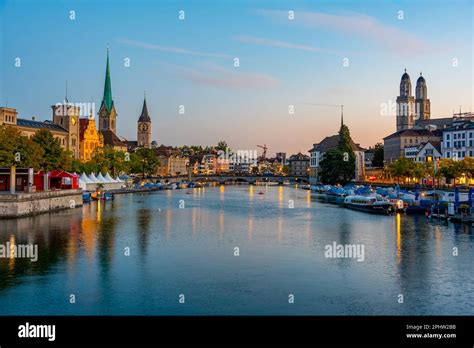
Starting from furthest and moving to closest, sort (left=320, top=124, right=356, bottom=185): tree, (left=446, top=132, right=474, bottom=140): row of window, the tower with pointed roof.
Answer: the tower with pointed roof < (left=320, top=124, right=356, bottom=185): tree < (left=446, top=132, right=474, bottom=140): row of window

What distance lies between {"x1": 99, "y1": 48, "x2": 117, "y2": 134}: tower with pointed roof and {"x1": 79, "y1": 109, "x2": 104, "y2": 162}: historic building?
48.2 metres

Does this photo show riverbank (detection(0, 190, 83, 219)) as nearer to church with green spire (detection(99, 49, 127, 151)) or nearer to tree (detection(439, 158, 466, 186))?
tree (detection(439, 158, 466, 186))

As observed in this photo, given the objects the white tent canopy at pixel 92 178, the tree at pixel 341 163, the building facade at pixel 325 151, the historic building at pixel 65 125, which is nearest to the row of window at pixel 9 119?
the historic building at pixel 65 125

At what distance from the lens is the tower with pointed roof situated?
193m

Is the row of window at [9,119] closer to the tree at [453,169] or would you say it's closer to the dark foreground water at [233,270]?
the dark foreground water at [233,270]

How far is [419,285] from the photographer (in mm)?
27312

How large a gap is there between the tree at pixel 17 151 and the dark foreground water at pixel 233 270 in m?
11.6

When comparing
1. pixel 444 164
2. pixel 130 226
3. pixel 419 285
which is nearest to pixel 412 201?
pixel 444 164

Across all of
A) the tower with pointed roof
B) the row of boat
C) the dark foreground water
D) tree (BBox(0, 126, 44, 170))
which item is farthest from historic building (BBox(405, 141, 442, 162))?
the tower with pointed roof

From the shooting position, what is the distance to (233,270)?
31.2m

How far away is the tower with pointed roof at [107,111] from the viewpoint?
193 metres
